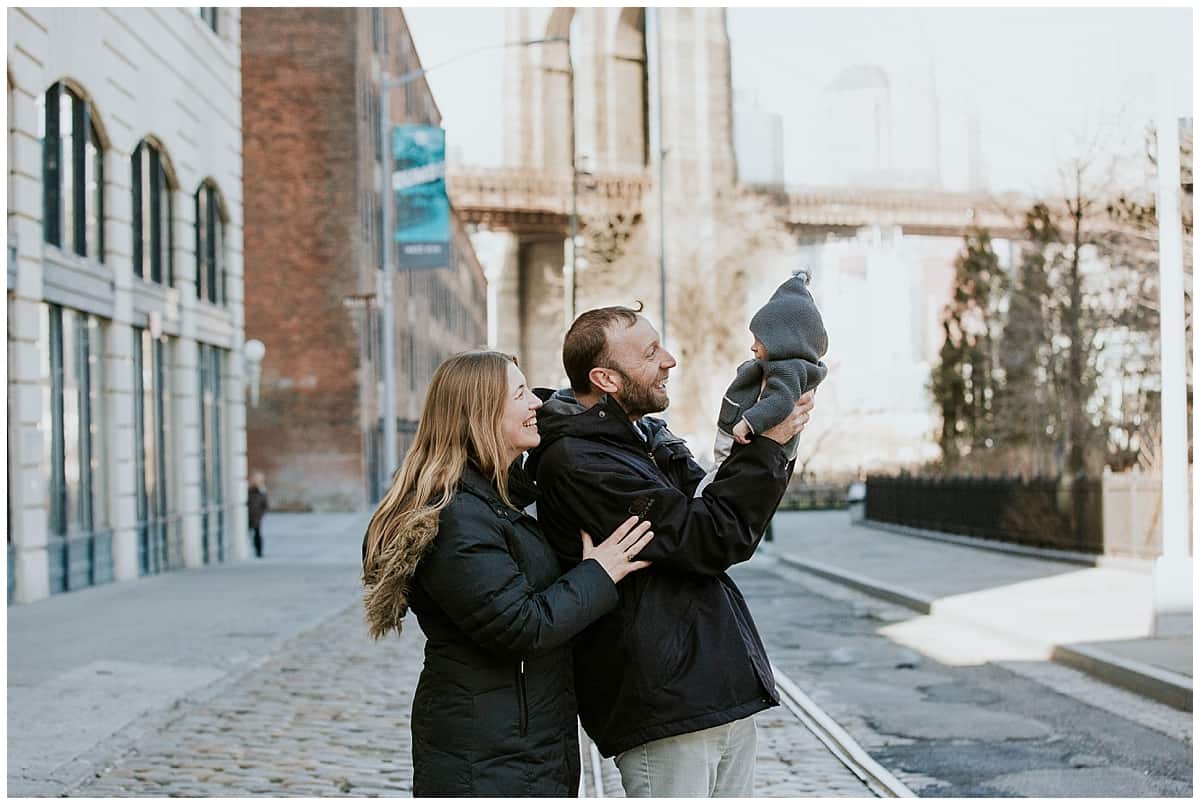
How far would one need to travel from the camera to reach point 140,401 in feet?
70.4

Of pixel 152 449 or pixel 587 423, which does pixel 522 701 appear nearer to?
pixel 587 423

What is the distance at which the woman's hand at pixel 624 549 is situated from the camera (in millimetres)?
3496

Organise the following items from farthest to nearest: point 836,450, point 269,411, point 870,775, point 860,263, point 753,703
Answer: point 860,263 → point 836,450 → point 269,411 → point 870,775 → point 753,703

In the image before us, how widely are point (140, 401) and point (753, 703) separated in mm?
19081

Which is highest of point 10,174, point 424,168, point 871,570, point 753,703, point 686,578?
point 424,168

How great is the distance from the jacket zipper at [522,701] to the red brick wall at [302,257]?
42.7m

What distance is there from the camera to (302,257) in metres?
46.0

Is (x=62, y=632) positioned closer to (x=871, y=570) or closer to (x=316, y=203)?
(x=871, y=570)

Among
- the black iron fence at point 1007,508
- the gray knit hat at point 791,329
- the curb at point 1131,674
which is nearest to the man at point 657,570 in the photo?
the gray knit hat at point 791,329

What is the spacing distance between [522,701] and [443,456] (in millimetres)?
586

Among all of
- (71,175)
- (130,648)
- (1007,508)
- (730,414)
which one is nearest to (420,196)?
(71,175)

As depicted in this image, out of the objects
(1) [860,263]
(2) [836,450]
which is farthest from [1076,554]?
(1) [860,263]

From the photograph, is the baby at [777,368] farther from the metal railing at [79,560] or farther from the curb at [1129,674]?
the metal railing at [79,560]

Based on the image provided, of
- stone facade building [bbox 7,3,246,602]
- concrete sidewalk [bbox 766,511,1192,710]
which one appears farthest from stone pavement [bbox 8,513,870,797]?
concrete sidewalk [bbox 766,511,1192,710]
